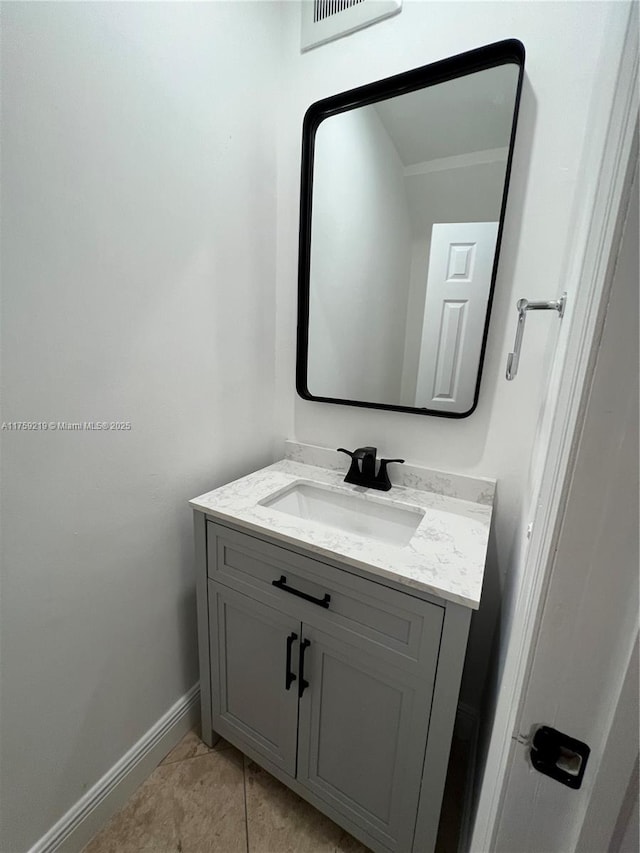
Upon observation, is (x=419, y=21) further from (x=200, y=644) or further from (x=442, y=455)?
(x=200, y=644)

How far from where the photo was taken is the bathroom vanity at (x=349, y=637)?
2.48 feet

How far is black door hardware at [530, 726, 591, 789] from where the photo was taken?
0.36 meters

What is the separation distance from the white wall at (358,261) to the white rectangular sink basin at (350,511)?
0.35 metres

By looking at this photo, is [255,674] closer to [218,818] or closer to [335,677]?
[335,677]

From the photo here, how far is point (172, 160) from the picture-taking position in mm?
923

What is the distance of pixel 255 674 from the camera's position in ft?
3.36

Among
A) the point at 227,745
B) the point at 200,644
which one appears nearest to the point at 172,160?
the point at 200,644

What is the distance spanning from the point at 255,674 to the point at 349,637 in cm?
39

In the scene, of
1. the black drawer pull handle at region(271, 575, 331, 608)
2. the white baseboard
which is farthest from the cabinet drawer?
the white baseboard

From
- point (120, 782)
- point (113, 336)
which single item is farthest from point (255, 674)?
point (113, 336)

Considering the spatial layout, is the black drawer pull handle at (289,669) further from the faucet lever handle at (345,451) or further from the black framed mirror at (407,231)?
the black framed mirror at (407,231)

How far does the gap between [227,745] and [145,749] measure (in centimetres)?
28

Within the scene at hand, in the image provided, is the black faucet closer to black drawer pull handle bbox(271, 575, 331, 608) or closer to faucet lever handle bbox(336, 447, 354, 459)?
faucet lever handle bbox(336, 447, 354, 459)

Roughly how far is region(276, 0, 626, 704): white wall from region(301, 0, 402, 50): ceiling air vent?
26 millimetres
